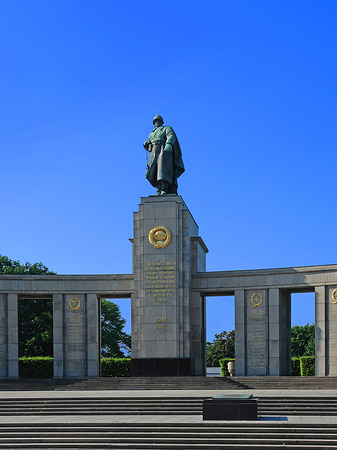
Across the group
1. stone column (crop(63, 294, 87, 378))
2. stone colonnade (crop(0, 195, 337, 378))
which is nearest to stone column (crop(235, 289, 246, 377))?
stone colonnade (crop(0, 195, 337, 378))

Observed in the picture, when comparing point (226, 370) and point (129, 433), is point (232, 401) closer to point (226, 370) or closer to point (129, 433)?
point (129, 433)

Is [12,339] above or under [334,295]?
under

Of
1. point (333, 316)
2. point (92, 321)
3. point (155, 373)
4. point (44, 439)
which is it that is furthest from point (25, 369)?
point (44, 439)

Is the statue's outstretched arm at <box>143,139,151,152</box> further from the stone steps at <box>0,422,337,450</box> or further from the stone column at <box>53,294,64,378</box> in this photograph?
the stone steps at <box>0,422,337,450</box>

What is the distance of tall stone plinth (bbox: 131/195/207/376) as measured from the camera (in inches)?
1339

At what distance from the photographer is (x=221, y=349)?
78250 mm

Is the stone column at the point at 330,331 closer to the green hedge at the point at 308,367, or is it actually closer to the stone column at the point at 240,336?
the stone column at the point at 240,336

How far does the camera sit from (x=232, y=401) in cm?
1903

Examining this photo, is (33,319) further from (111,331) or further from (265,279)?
(265,279)

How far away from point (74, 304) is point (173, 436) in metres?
18.6

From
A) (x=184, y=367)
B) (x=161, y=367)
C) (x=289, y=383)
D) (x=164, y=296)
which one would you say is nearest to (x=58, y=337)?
(x=161, y=367)

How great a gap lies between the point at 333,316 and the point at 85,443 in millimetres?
17609

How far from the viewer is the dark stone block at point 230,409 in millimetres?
18797

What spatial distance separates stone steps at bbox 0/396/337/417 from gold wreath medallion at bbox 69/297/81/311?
12.1 meters
